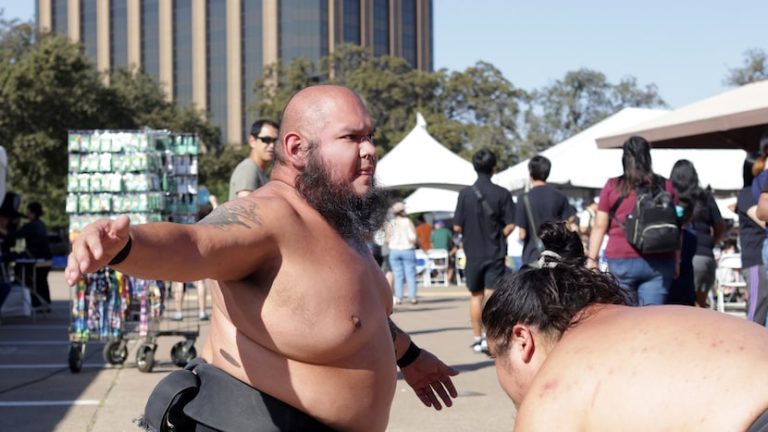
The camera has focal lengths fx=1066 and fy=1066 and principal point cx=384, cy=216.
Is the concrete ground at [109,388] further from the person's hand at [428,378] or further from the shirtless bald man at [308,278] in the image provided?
the shirtless bald man at [308,278]

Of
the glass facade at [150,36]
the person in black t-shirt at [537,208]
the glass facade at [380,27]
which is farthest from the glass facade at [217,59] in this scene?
the person in black t-shirt at [537,208]

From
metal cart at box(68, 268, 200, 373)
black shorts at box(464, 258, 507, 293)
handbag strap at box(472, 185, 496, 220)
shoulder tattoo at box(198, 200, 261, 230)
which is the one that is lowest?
metal cart at box(68, 268, 200, 373)

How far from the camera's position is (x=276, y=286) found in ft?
10.2

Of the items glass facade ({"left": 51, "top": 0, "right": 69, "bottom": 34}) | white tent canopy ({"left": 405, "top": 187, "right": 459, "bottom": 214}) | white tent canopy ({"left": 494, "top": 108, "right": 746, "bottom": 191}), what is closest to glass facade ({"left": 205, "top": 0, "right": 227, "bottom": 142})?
glass facade ({"left": 51, "top": 0, "right": 69, "bottom": 34})

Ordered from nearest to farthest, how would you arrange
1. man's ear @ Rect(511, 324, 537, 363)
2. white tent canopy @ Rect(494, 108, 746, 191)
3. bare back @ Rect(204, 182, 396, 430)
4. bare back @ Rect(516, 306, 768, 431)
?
bare back @ Rect(516, 306, 768, 431), man's ear @ Rect(511, 324, 537, 363), bare back @ Rect(204, 182, 396, 430), white tent canopy @ Rect(494, 108, 746, 191)

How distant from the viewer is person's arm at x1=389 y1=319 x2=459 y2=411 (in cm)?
405

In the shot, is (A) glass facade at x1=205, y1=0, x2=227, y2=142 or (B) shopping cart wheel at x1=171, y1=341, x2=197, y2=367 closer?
(B) shopping cart wheel at x1=171, y1=341, x2=197, y2=367

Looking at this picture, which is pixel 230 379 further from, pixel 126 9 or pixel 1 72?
pixel 126 9

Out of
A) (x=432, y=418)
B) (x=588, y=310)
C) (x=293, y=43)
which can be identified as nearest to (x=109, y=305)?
(x=432, y=418)

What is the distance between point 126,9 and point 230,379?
368 ft

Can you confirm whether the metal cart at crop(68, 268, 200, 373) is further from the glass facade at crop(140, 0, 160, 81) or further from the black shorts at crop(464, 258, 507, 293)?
the glass facade at crop(140, 0, 160, 81)

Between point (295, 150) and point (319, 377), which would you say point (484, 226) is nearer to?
point (295, 150)

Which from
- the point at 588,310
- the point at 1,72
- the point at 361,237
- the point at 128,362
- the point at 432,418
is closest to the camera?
the point at 588,310

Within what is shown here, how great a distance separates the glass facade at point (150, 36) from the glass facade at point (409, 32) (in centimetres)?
2638
